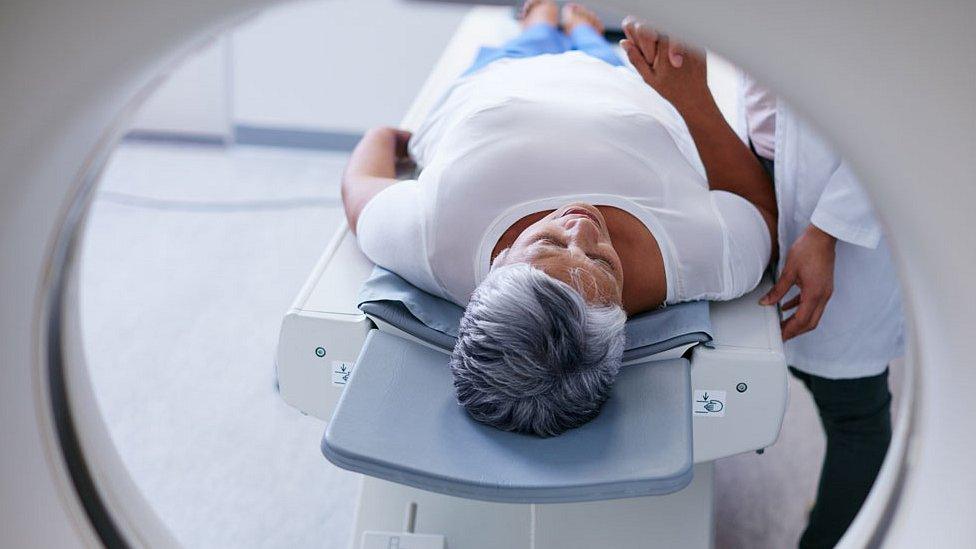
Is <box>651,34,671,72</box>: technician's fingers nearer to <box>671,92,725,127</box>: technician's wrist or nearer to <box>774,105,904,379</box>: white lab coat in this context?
<box>671,92,725,127</box>: technician's wrist

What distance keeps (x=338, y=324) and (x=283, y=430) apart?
852 millimetres

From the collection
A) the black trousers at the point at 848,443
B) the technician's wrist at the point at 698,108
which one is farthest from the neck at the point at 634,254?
the black trousers at the point at 848,443

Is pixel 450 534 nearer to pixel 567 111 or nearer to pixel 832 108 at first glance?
pixel 567 111

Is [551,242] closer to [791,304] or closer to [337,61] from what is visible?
[791,304]

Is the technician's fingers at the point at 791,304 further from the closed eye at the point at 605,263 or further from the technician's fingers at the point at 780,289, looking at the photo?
the closed eye at the point at 605,263

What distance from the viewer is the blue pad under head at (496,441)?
3.51ft

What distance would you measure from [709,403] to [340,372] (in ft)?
1.72

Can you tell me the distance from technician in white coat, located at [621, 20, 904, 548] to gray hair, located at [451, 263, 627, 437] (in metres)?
0.37

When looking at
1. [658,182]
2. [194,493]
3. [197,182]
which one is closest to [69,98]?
[658,182]

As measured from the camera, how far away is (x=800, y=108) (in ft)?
1.82

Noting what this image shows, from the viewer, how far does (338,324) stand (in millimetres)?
1294

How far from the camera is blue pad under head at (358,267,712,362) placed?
49.8 inches

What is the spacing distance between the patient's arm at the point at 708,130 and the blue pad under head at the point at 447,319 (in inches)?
12.6

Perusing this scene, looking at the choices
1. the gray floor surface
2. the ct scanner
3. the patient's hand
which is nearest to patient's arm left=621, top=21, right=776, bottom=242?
the patient's hand
